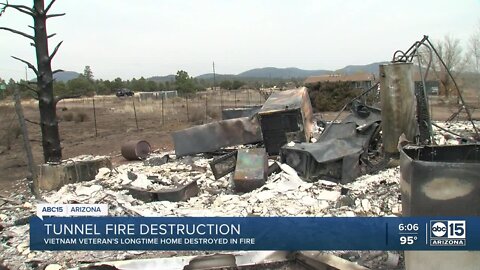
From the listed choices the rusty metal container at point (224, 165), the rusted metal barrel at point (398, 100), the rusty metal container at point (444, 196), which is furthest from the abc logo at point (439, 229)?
the rusty metal container at point (224, 165)

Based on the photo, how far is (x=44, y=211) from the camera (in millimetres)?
3713

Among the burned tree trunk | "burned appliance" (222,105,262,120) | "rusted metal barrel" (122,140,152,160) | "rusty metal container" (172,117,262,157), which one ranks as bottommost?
"rusted metal barrel" (122,140,152,160)

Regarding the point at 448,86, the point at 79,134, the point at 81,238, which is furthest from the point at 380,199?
the point at 448,86

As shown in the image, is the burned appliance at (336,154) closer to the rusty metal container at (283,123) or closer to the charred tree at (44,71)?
the rusty metal container at (283,123)

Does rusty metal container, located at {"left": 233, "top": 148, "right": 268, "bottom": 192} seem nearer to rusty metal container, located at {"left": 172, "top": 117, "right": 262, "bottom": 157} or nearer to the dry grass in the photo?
rusty metal container, located at {"left": 172, "top": 117, "right": 262, "bottom": 157}

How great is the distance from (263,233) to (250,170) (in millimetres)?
4522

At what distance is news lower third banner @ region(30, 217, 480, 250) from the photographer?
2885mm

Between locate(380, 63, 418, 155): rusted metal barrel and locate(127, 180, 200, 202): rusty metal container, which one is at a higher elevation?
locate(380, 63, 418, 155): rusted metal barrel

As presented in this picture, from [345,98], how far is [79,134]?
53.9 ft

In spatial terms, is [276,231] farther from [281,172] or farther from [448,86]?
[448,86]

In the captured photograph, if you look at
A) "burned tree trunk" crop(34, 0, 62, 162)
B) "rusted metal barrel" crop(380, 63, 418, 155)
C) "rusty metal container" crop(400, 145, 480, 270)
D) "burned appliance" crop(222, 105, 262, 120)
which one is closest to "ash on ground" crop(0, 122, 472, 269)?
"rusted metal barrel" crop(380, 63, 418, 155)

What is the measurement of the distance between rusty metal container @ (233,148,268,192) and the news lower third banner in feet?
13.6

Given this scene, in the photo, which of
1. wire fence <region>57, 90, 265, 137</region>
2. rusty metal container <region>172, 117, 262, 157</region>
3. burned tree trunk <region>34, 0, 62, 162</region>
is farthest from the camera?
wire fence <region>57, 90, 265, 137</region>

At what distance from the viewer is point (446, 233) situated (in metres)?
2.87
